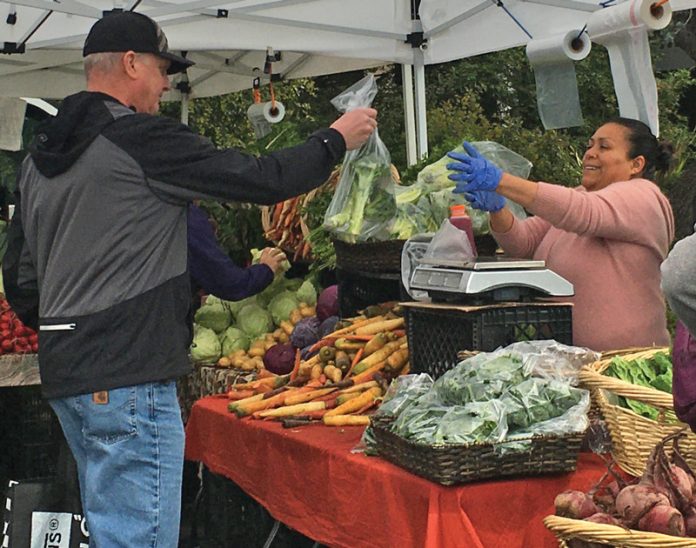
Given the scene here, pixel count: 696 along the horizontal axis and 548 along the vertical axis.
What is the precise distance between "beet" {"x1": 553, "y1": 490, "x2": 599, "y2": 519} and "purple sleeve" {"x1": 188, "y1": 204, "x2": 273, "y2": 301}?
7.95ft

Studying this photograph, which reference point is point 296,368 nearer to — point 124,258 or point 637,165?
point 637,165

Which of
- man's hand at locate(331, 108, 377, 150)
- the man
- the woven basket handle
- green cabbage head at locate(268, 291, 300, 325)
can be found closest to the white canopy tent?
green cabbage head at locate(268, 291, 300, 325)

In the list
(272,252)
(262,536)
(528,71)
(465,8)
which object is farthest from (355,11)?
(528,71)

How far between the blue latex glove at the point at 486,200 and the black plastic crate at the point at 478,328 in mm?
428

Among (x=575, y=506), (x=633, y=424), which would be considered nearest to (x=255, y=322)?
(x=633, y=424)

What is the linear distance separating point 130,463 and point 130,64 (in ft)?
3.71

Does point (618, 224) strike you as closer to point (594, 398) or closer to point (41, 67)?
point (594, 398)

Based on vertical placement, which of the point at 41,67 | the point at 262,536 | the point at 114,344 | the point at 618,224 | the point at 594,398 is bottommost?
the point at 262,536

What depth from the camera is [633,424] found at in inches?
112

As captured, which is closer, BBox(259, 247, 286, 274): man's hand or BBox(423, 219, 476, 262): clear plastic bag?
BBox(423, 219, 476, 262): clear plastic bag

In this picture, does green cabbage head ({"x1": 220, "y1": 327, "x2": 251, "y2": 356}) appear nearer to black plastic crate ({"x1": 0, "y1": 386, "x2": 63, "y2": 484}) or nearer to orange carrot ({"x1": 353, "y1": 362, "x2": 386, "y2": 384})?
black plastic crate ({"x1": 0, "y1": 386, "x2": 63, "y2": 484})

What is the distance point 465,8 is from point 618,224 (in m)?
2.72

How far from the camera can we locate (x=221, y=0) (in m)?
5.88

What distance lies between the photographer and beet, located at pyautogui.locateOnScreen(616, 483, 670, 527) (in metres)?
2.39
